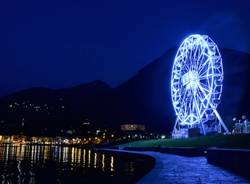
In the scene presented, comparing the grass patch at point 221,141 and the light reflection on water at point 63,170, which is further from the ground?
the grass patch at point 221,141

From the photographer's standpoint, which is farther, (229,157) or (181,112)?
(181,112)

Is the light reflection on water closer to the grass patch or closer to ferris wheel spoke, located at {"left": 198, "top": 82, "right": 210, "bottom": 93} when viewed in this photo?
the grass patch

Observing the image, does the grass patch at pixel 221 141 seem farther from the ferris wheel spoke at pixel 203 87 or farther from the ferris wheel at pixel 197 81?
the ferris wheel spoke at pixel 203 87

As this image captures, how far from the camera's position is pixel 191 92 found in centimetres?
6394

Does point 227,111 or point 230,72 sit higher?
point 230,72

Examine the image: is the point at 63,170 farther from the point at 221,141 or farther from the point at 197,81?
the point at 197,81

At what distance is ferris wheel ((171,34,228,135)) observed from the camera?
190 ft

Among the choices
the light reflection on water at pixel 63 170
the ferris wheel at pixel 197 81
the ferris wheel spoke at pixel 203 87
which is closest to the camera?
the light reflection on water at pixel 63 170

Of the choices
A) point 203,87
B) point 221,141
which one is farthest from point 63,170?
point 203,87

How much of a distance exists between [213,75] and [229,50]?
478ft

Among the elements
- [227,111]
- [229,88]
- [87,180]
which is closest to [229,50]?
[229,88]

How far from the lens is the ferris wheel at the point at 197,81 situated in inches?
2282

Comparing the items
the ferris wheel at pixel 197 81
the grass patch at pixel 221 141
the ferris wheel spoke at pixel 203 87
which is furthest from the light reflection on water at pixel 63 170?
the ferris wheel spoke at pixel 203 87

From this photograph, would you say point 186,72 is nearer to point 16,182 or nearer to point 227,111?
point 16,182
